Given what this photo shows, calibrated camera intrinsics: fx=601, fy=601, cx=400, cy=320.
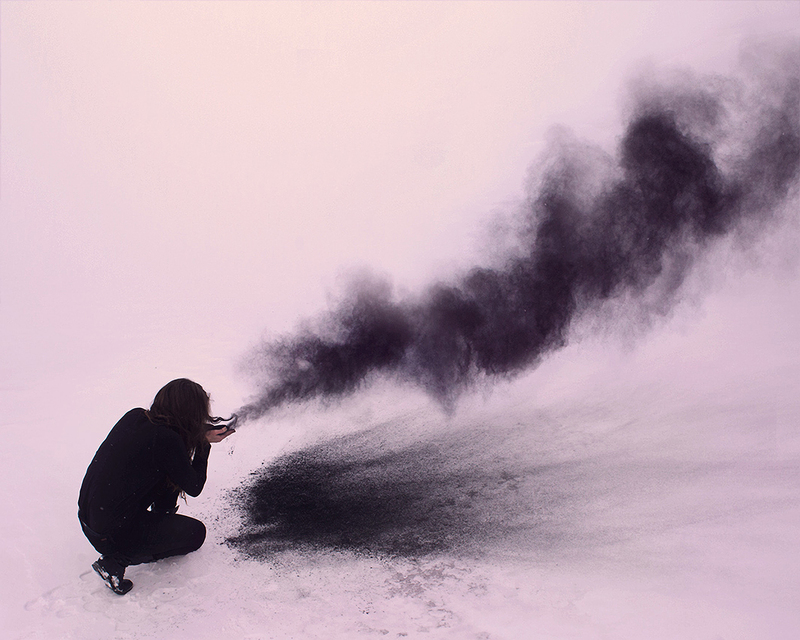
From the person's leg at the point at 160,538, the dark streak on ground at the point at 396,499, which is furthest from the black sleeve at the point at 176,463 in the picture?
the dark streak on ground at the point at 396,499

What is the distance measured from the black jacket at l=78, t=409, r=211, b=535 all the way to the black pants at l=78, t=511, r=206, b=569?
2.9 inches

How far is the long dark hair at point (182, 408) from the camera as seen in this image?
3.38 metres

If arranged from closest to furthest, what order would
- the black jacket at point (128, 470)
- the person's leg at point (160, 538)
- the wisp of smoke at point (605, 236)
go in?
the black jacket at point (128, 470) → the person's leg at point (160, 538) → the wisp of smoke at point (605, 236)

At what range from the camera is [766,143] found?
552 cm

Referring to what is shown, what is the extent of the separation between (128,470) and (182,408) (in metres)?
0.42

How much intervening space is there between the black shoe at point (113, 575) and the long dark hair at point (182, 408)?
0.78m

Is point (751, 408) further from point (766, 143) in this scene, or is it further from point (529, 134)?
point (529, 134)

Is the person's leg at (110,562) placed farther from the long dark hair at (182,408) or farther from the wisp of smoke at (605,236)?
the wisp of smoke at (605,236)

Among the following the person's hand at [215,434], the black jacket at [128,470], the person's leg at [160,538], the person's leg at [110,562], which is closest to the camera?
the black jacket at [128,470]

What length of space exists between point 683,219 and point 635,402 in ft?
5.86

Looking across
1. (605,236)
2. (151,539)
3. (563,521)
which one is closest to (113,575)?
(151,539)

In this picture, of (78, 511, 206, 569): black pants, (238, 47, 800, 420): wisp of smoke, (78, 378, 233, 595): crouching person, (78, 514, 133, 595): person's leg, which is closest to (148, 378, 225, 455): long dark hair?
(78, 378, 233, 595): crouching person

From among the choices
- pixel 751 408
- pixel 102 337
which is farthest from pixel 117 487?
pixel 751 408

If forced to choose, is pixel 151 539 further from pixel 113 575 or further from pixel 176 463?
pixel 176 463
